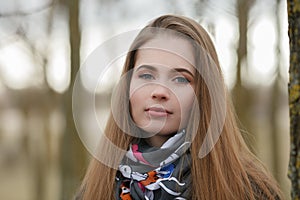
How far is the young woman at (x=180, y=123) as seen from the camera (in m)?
1.91

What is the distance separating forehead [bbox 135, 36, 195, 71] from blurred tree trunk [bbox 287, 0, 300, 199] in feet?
1.63

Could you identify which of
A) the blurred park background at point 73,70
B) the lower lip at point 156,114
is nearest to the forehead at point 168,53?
the lower lip at point 156,114

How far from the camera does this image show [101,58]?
2.69 metres

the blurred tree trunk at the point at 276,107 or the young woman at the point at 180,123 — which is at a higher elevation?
the blurred tree trunk at the point at 276,107

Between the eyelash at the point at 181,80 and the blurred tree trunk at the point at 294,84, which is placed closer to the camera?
the blurred tree trunk at the point at 294,84

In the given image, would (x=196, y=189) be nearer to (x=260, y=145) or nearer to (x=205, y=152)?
(x=205, y=152)

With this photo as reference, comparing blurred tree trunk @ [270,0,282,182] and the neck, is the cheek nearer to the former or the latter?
the neck

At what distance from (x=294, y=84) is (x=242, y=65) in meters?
4.59

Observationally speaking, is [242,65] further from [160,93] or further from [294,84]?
[294,84]

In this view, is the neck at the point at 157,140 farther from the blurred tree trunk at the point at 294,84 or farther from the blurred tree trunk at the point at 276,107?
the blurred tree trunk at the point at 276,107

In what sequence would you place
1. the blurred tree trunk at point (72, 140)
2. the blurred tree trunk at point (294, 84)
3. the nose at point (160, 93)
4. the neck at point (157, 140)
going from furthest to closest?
1. the blurred tree trunk at point (72, 140)
2. the neck at point (157, 140)
3. the nose at point (160, 93)
4. the blurred tree trunk at point (294, 84)

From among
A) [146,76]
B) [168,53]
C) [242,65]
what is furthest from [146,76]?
[242,65]

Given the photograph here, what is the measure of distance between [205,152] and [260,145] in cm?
506

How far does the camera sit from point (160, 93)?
1.85 metres
